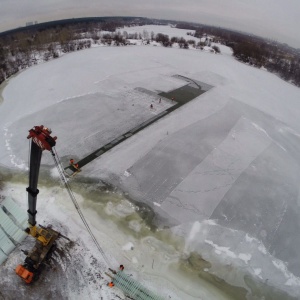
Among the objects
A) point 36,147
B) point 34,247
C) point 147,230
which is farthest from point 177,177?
point 36,147

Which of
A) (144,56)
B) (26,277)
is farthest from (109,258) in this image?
(144,56)

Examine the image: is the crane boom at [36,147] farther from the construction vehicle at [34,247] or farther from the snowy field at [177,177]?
the snowy field at [177,177]

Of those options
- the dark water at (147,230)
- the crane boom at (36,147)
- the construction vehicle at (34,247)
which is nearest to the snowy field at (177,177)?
the dark water at (147,230)

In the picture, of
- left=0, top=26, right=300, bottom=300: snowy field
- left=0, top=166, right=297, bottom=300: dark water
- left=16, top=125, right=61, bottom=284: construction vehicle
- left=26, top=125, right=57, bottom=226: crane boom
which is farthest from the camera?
left=0, top=26, right=300, bottom=300: snowy field

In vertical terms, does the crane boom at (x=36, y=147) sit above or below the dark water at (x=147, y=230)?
above

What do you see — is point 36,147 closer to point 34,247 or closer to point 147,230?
point 34,247

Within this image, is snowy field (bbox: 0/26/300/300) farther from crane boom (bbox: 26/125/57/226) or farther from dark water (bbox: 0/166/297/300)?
crane boom (bbox: 26/125/57/226)

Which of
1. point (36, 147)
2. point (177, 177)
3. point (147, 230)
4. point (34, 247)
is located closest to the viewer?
point (36, 147)

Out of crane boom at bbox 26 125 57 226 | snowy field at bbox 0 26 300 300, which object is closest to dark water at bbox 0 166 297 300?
snowy field at bbox 0 26 300 300
